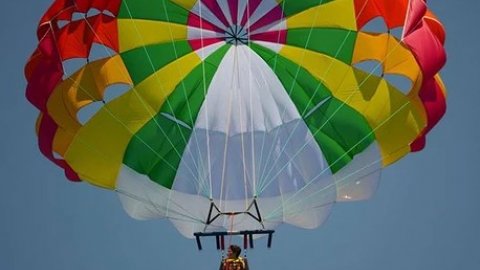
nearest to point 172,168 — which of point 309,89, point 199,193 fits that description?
point 199,193

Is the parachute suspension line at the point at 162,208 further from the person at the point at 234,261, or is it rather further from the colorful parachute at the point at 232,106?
the person at the point at 234,261

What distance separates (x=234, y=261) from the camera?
2592 centimetres

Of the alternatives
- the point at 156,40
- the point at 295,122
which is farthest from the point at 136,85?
the point at 295,122

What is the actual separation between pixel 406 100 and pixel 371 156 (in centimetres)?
107

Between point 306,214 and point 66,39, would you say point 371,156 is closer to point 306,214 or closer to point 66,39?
point 306,214

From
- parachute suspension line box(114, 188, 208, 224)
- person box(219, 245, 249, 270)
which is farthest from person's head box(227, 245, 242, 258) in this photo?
parachute suspension line box(114, 188, 208, 224)

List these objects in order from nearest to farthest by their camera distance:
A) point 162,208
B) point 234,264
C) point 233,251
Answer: point 234,264 < point 233,251 < point 162,208

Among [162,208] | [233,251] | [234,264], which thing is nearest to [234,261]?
[234,264]

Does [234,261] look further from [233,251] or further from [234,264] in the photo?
[233,251]

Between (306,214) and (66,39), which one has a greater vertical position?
(66,39)

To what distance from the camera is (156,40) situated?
26984 millimetres

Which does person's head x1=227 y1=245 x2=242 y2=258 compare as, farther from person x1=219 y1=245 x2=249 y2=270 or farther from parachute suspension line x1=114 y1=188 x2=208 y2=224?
parachute suspension line x1=114 y1=188 x2=208 y2=224

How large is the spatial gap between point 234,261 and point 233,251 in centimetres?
17

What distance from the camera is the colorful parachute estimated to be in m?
26.8
